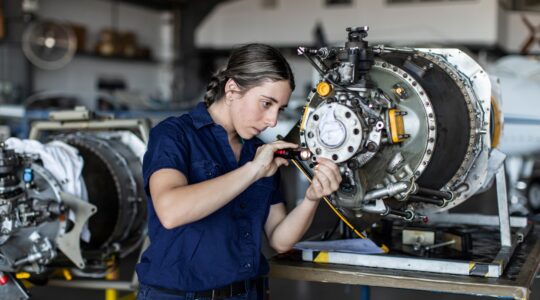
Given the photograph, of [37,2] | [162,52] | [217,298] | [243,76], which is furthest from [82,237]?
[162,52]

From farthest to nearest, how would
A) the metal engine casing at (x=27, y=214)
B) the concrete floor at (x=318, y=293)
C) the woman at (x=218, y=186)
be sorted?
1. the concrete floor at (x=318, y=293)
2. the metal engine casing at (x=27, y=214)
3. the woman at (x=218, y=186)

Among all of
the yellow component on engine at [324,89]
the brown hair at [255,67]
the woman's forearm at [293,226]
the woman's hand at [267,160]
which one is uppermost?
the brown hair at [255,67]

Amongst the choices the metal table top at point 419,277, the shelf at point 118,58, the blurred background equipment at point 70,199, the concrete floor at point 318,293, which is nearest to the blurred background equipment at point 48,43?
the shelf at point 118,58

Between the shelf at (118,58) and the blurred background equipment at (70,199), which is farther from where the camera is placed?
the shelf at (118,58)

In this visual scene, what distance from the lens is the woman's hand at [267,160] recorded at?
4.75ft

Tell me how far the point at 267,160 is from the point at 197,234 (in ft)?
1.00

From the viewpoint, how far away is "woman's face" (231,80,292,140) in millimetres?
1534

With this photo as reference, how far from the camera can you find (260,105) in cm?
154

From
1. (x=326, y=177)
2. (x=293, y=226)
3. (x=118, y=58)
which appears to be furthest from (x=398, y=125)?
(x=118, y=58)

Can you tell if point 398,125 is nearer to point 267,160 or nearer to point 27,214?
point 267,160

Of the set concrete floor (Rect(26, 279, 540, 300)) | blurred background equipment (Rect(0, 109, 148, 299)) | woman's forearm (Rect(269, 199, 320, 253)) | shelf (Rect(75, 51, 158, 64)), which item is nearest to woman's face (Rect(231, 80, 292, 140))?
woman's forearm (Rect(269, 199, 320, 253))

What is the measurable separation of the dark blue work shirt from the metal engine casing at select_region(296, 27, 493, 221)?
0.26m

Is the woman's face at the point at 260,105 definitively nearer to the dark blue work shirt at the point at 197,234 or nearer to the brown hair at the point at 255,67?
the brown hair at the point at 255,67

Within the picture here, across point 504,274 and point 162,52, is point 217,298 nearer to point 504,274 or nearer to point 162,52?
point 504,274
